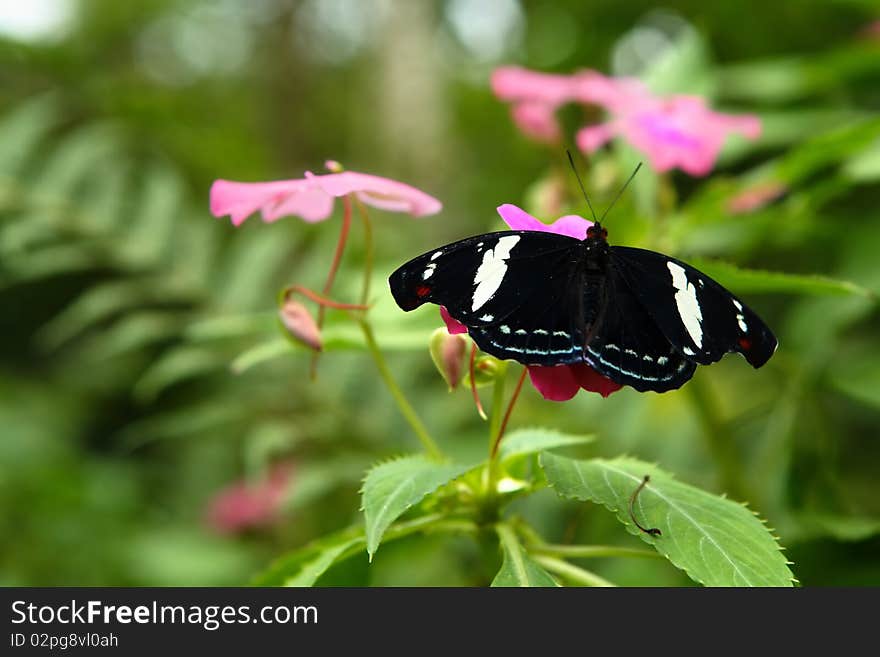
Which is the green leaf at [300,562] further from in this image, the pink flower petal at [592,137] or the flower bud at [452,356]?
the pink flower petal at [592,137]

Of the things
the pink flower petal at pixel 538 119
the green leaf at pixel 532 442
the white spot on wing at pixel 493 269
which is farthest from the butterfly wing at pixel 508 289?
the pink flower petal at pixel 538 119

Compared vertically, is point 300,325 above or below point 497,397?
above

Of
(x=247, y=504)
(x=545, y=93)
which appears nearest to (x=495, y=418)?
(x=545, y=93)

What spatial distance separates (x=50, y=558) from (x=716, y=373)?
177 centimetres

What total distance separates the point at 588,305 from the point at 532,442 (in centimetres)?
14

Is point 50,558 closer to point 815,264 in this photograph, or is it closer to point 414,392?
point 414,392

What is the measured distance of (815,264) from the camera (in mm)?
1481

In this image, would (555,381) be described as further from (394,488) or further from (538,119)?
(538,119)

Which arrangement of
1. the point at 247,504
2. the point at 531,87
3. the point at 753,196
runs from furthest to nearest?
the point at 247,504 < the point at 531,87 < the point at 753,196

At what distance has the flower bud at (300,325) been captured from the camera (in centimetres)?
80

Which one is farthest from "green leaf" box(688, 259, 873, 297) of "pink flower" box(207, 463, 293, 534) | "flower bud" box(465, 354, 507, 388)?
"pink flower" box(207, 463, 293, 534)

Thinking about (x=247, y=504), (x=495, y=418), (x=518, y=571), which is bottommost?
(x=518, y=571)

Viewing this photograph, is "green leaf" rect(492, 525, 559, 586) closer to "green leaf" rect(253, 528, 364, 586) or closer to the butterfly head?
"green leaf" rect(253, 528, 364, 586)

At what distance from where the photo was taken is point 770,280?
0.83 metres
